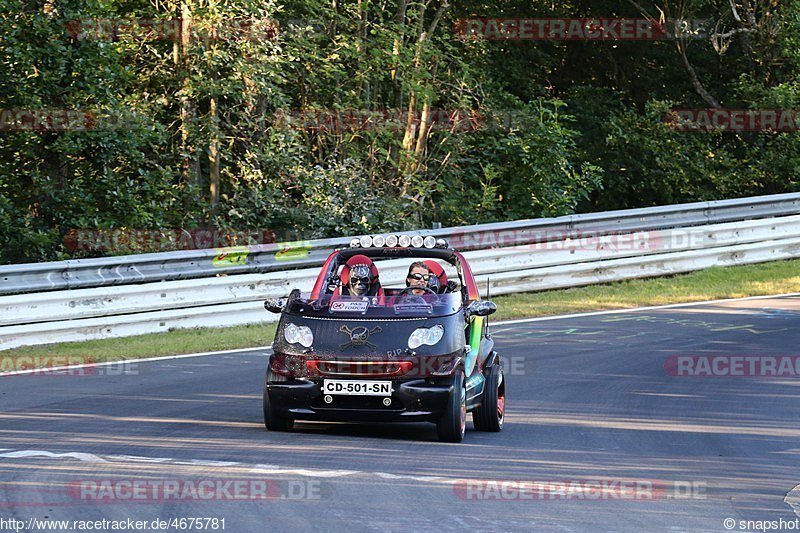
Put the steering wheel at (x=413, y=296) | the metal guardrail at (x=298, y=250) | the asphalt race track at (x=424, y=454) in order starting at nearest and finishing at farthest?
the asphalt race track at (x=424, y=454) → the steering wheel at (x=413, y=296) → the metal guardrail at (x=298, y=250)

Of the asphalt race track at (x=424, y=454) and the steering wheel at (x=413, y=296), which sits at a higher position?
the steering wheel at (x=413, y=296)

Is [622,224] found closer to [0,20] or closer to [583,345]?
[583,345]

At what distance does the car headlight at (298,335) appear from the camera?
390 inches

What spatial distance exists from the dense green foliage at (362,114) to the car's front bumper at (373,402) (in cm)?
1070

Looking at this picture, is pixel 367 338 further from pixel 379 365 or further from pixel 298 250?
pixel 298 250

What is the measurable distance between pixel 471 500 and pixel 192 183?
15.7 meters

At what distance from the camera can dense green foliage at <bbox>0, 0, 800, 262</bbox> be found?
20.1 metres

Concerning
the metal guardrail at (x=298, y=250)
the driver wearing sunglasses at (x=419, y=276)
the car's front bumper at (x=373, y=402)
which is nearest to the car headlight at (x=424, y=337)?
the car's front bumper at (x=373, y=402)

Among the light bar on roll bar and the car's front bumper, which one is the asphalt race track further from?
the light bar on roll bar

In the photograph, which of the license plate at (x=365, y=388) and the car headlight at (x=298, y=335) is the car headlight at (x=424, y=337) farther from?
the car headlight at (x=298, y=335)

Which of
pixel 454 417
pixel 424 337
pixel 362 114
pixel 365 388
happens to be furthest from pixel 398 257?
pixel 362 114

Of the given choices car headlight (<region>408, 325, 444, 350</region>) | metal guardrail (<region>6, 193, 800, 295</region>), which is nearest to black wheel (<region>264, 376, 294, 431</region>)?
car headlight (<region>408, 325, 444, 350</region>)

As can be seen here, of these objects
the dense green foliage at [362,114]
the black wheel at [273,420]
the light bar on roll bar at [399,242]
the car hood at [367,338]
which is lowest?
the black wheel at [273,420]

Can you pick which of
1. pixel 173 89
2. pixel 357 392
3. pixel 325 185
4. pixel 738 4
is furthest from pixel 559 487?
pixel 738 4
